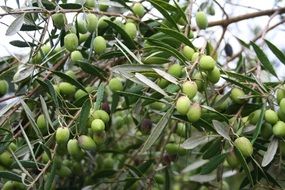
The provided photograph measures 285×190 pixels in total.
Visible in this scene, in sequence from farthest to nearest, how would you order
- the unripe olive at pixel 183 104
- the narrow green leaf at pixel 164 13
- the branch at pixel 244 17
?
1. the branch at pixel 244 17
2. the narrow green leaf at pixel 164 13
3. the unripe olive at pixel 183 104

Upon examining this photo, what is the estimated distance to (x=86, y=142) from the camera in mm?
1188

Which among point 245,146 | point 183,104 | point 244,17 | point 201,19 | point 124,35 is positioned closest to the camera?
point 183,104

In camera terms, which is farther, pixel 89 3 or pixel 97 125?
pixel 89 3

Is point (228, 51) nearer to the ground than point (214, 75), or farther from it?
nearer to the ground

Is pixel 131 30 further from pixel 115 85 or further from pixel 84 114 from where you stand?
pixel 84 114

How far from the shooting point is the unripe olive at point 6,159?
4.45 ft

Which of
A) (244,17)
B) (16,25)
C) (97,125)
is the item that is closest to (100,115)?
(97,125)

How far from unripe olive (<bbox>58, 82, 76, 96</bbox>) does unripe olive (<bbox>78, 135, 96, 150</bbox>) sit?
7.2 inches

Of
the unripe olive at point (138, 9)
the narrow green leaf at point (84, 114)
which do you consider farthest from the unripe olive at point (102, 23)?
the narrow green leaf at point (84, 114)

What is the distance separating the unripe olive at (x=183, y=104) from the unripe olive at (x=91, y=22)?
300 millimetres

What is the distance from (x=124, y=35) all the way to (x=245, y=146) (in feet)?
1.23

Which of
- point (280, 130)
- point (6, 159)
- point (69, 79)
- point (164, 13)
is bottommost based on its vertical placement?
point (6, 159)

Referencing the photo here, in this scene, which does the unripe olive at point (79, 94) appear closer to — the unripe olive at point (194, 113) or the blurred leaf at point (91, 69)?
the blurred leaf at point (91, 69)

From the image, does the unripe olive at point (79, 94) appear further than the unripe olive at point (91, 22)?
Yes
